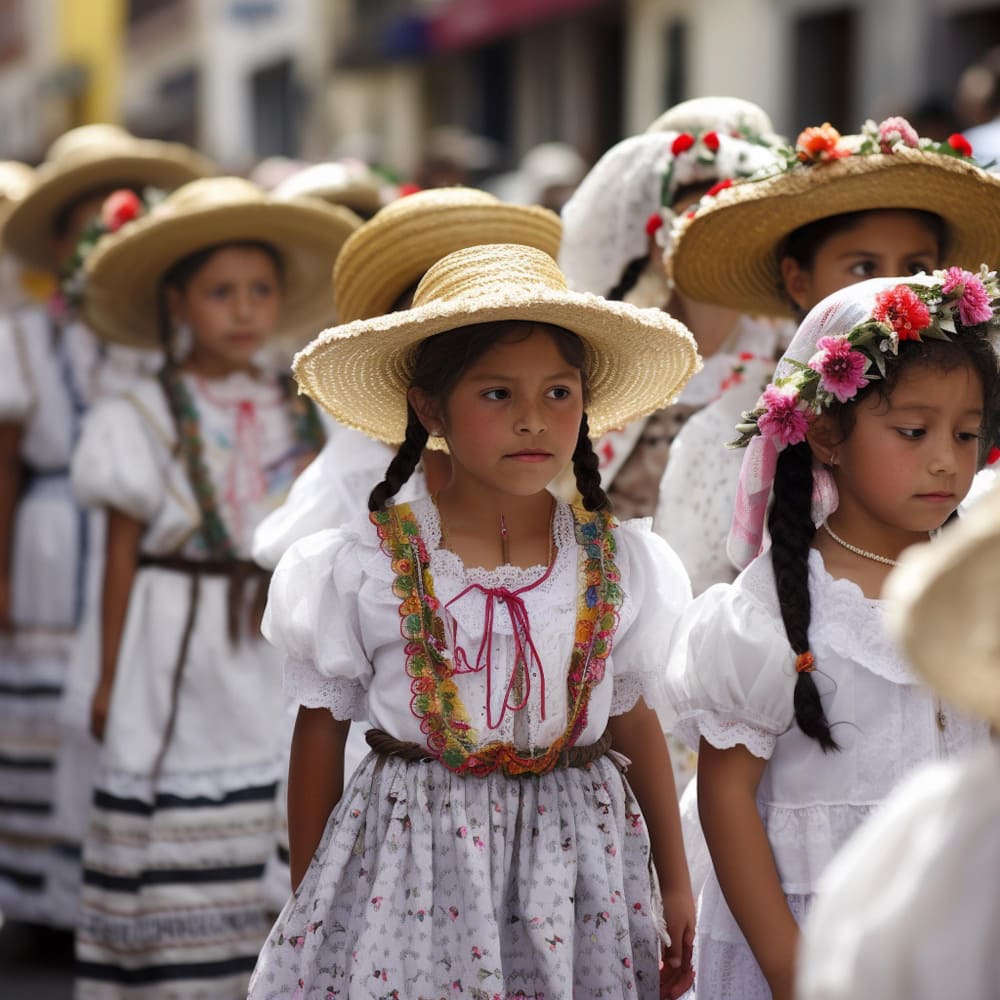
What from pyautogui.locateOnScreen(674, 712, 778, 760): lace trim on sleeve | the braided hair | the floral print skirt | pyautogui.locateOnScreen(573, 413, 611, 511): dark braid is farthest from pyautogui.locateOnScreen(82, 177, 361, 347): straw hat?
pyautogui.locateOnScreen(674, 712, 778, 760): lace trim on sleeve

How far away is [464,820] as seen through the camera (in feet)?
10.8

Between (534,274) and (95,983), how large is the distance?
296 centimetres

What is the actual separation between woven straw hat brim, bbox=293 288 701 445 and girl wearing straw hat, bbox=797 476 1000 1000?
153 cm

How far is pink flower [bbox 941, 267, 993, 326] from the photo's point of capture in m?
3.21

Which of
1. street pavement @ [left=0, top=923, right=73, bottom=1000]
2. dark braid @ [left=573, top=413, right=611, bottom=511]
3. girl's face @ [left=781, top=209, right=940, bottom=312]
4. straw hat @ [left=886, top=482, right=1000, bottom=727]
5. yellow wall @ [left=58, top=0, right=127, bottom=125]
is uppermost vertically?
yellow wall @ [left=58, top=0, right=127, bottom=125]

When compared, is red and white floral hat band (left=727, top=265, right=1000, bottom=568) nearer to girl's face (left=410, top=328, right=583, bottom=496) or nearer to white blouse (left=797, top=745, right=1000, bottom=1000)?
girl's face (left=410, top=328, right=583, bottom=496)

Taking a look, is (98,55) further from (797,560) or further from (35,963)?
(797,560)

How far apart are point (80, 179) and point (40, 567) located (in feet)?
4.79

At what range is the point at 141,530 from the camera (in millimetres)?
5652

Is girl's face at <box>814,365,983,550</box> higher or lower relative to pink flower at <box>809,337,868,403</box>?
lower

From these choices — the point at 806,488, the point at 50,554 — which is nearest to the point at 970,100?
the point at 50,554

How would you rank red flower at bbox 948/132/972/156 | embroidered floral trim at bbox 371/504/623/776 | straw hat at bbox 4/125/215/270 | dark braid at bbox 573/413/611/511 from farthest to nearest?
straw hat at bbox 4/125/215/270 < red flower at bbox 948/132/972/156 < dark braid at bbox 573/413/611/511 < embroidered floral trim at bbox 371/504/623/776

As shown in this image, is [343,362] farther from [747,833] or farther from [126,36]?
[126,36]

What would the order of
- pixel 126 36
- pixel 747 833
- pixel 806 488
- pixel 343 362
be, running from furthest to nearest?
pixel 126 36, pixel 343 362, pixel 806 488, pixel 747 833
